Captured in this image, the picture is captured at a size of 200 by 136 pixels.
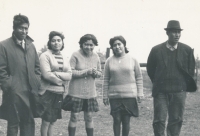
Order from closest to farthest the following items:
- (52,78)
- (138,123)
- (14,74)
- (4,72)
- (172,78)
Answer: (4,72) → (14,74) → (52,78) → (172,78) → (138,123)

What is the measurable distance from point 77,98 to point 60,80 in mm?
488

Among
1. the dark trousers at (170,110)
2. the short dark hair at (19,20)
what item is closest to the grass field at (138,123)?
the dark trousers at (170,110)

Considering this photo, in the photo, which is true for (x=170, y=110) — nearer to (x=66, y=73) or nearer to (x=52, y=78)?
→ (x=66, y=73)

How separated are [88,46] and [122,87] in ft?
2.82

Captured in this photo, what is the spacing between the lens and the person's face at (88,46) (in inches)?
195

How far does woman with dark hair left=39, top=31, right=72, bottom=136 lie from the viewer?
4562mm

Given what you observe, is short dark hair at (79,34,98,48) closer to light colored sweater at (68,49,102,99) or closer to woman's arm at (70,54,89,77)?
light colored sweater at (68,49,102,99)

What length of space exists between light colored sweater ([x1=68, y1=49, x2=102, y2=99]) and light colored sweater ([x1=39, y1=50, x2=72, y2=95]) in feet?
0.90

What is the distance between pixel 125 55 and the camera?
5082 millimetres

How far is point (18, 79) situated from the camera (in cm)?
419

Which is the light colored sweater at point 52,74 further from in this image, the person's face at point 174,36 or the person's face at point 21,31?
the person's face at point 174,36

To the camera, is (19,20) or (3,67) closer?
(3,67)

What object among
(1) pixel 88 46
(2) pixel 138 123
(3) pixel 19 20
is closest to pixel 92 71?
(1) pixel 88 46

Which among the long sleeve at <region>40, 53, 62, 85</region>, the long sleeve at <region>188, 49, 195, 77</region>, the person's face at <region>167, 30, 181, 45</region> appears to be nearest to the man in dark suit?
the long sleeve at <region>40, 53, 62, 85</region>
